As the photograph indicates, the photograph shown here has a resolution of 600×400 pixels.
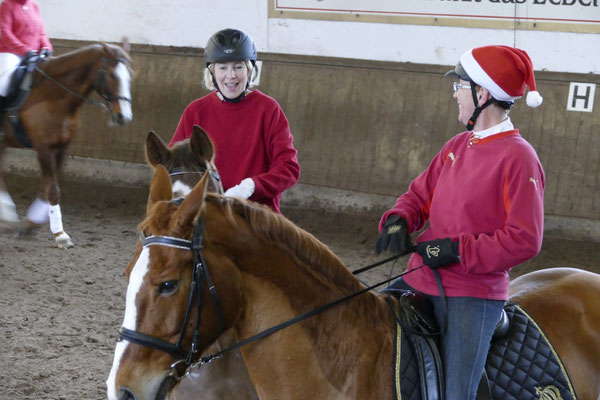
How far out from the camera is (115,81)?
6.89 meters

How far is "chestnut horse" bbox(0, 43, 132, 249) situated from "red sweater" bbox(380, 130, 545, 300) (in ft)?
17.0

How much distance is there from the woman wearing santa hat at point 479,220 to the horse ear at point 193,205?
0.72m

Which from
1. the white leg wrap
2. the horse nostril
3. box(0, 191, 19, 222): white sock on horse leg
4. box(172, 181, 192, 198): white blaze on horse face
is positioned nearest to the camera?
the horse nostril

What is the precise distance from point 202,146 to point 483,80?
3.94 feet

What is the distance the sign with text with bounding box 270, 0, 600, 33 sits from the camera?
273 inches

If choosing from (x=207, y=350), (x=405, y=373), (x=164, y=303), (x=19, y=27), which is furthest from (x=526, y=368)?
(x=19, y=27)

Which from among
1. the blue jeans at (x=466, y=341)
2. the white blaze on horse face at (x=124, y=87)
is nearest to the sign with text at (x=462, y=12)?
the white blaze on horse face at (x=124, y=87)

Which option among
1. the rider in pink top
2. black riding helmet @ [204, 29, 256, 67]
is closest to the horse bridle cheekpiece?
black riding helmet @ [204, 29, 256, 67]

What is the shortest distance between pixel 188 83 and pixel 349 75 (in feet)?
6.58

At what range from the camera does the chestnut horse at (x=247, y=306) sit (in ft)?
6.11

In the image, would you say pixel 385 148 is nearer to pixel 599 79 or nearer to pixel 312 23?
pixel 312 23

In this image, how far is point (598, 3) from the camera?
22.3 ft

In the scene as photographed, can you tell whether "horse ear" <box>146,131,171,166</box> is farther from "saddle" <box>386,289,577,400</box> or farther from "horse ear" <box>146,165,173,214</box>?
"saddle" <box>386,289,577,400</box>

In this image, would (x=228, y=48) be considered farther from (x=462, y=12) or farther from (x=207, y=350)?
(x=462, y=12)
